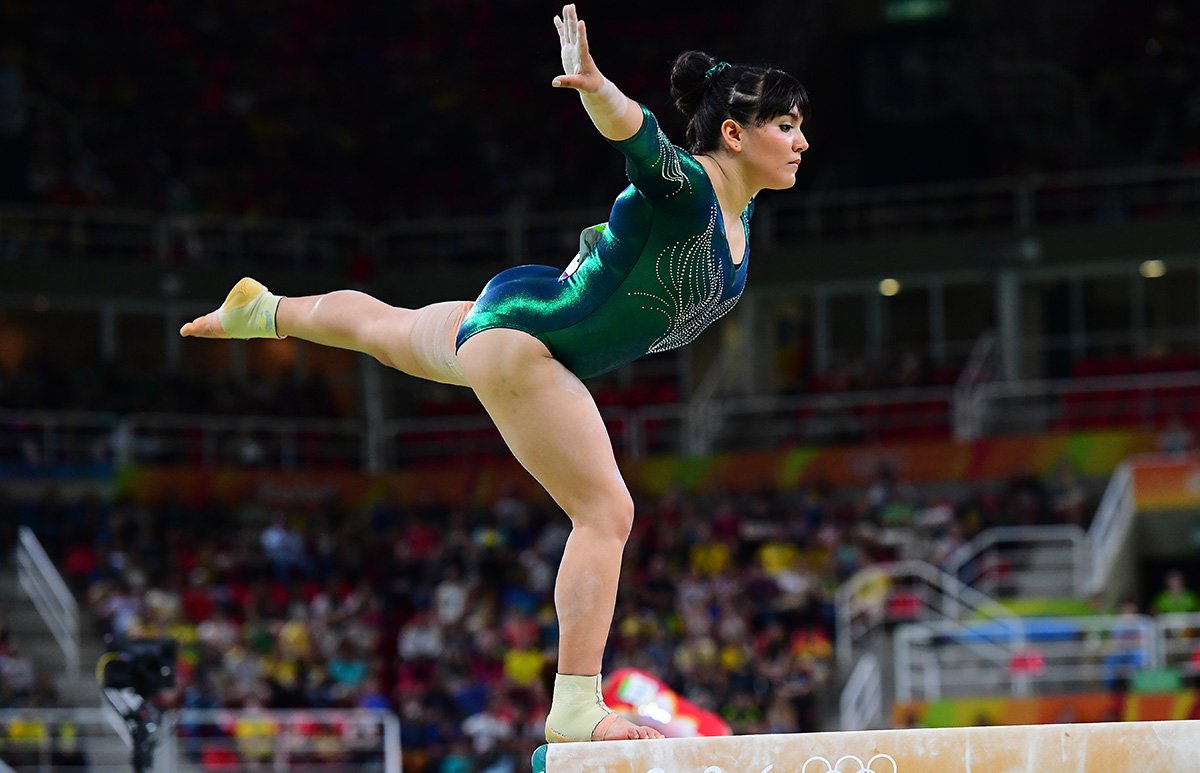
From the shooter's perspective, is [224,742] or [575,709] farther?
[224,742]

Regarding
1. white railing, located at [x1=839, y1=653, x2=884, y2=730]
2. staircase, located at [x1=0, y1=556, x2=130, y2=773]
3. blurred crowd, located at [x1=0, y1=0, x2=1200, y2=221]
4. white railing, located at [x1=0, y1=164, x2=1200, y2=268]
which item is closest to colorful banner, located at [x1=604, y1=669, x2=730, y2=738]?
white railing, located at [x1=839, y1=653, x2=884, y2=730]

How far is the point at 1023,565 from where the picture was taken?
1639cm

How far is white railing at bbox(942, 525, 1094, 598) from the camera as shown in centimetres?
1589

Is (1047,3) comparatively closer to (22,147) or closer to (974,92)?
(974,92)

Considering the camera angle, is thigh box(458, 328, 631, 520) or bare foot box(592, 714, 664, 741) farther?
thigh box(458, 328, 631, 520)

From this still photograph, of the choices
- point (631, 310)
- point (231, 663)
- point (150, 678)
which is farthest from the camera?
point (231, 663)

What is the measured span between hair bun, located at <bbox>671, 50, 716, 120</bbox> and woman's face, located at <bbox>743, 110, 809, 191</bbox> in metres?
0.19

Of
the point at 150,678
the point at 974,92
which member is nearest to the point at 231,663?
the point at 150,678

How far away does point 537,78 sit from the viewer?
23.9 metres

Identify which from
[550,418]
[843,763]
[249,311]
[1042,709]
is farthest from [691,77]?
[1042,709]

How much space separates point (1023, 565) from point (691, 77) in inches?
504

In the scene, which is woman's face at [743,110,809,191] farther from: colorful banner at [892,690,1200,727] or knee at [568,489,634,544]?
colorful banner at [892,690,1200,727]

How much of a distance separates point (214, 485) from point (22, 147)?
472cm

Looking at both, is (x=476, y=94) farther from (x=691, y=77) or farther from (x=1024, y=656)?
(x=691, y=77)
